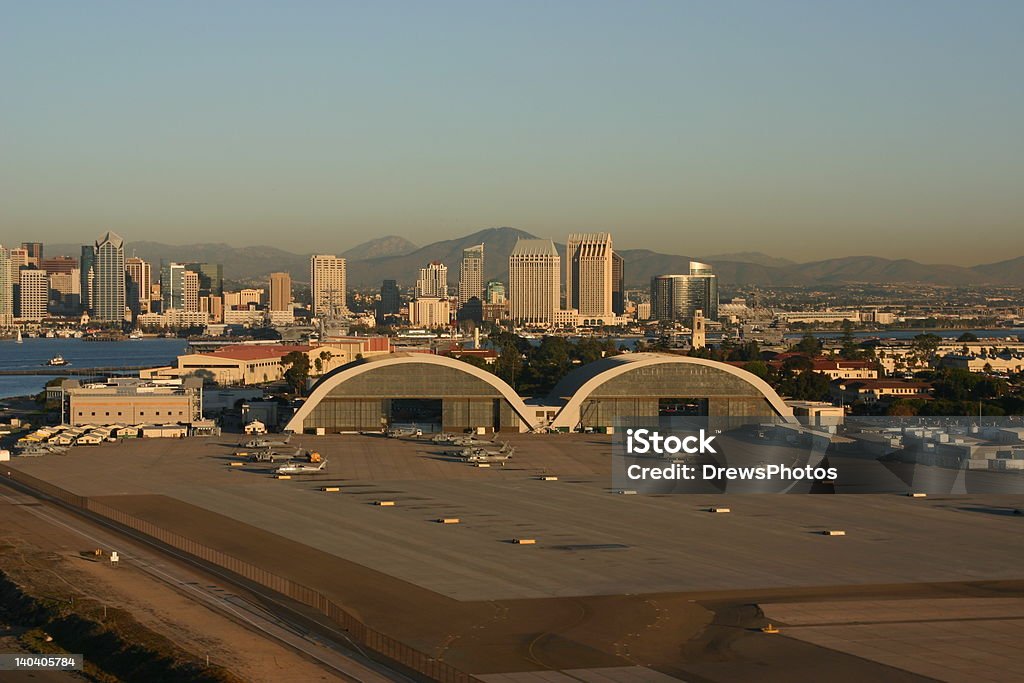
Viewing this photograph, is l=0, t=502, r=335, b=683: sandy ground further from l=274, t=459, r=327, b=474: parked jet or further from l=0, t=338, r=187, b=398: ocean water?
l=0, t=338, r=187, b=398: ocean water

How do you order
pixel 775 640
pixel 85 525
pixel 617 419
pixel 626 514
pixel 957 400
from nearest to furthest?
1. pixel 775 640
2. pixel 85 525
3. pixel 626 514
4. pixel 617 419
5. pixel 957 400

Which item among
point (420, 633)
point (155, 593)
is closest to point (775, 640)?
point (420, 633)

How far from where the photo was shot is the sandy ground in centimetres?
2216

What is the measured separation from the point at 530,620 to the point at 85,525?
1553 centimetres

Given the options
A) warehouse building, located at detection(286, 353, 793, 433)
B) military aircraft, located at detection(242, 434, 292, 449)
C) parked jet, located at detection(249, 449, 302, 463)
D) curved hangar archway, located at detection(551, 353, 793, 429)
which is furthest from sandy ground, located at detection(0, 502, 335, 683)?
curved hangar archway, located at detection(551, 353, 793, 429)

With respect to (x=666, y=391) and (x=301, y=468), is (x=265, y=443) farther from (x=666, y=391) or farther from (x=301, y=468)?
(x=666, y=391)

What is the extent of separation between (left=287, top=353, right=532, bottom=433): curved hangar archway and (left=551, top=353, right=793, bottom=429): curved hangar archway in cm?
274

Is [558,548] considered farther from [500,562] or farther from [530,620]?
[530,620]

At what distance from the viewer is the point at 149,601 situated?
87.7 ft

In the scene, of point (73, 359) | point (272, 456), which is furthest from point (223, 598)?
point (73, 359)

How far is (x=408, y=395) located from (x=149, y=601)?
32.8 metres

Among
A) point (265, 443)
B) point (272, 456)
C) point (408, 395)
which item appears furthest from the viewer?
point (408, 395)

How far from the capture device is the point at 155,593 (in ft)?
90.0

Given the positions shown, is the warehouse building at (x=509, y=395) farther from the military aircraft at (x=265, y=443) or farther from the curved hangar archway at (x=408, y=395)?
the military aircraft at (x=265, y=443)
